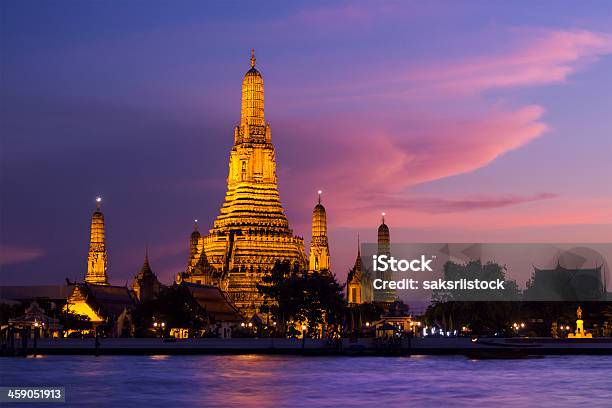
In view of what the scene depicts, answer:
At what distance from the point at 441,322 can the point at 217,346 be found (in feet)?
145

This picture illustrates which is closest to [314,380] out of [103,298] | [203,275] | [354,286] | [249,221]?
[103,298]

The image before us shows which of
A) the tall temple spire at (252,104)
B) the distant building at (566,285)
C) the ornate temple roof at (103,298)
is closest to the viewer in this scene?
the ornate temple roof at (103,298)

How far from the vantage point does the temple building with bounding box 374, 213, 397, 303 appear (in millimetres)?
161250

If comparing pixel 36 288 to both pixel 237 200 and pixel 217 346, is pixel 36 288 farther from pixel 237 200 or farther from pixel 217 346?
pixel 217 346

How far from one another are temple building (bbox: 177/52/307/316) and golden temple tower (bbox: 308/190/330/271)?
5.07 ft

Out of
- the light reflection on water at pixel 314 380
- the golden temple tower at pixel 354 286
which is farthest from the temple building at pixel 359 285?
the light reflection on water at pixel 314 380

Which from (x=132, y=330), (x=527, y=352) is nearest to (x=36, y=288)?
(x=132, y=330)

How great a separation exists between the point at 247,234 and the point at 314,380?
76758 millimetres

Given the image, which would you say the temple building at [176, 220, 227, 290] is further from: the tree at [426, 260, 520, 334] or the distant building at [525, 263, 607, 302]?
the distant building at [525, 263, 607, 302]

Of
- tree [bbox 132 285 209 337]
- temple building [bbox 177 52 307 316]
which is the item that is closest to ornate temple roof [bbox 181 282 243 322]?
tree [bbox 132 285 209 337]

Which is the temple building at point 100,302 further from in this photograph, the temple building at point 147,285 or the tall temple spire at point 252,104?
the tall temple spire at point 252,104

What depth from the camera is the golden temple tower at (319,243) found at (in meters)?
144

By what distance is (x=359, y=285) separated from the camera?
160375 mm

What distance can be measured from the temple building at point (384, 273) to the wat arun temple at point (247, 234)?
1662 centimetres
